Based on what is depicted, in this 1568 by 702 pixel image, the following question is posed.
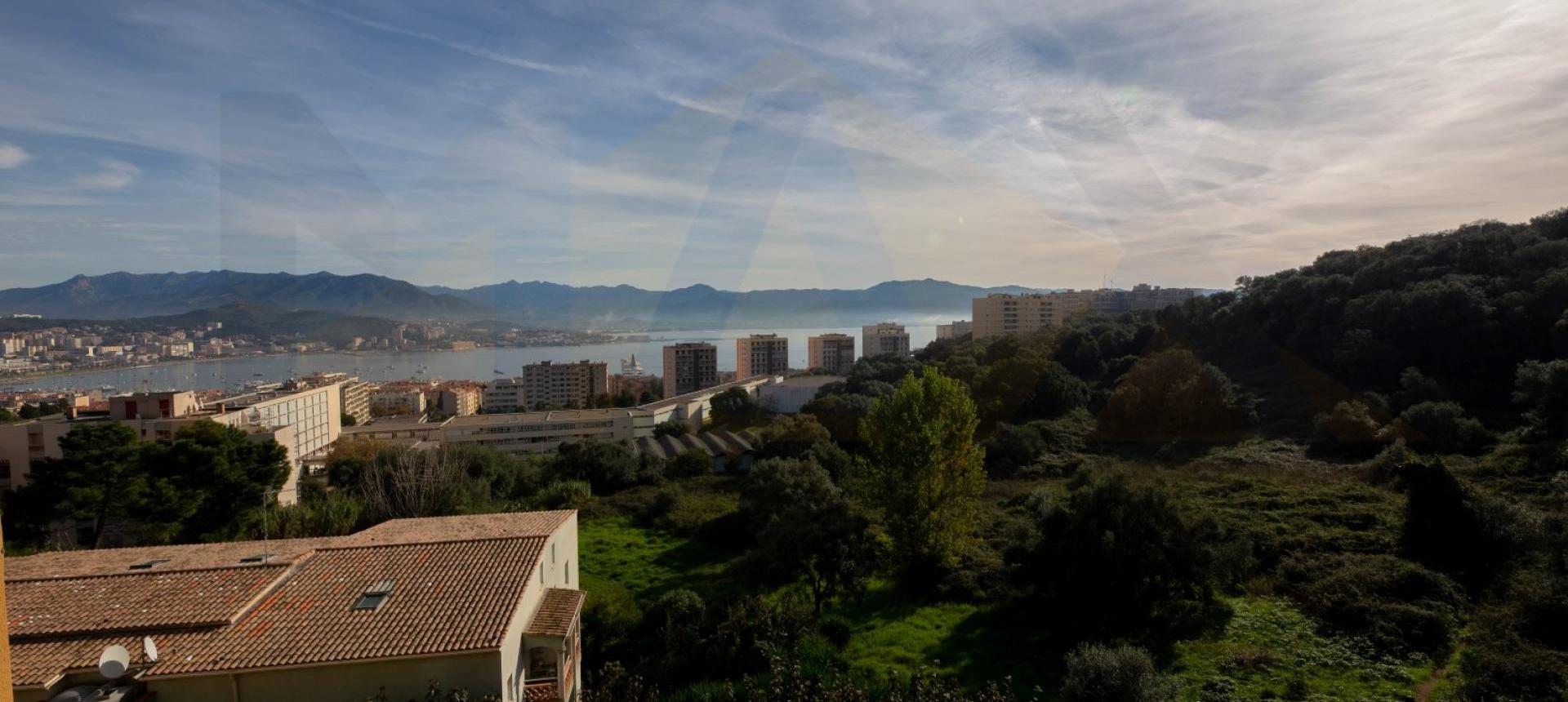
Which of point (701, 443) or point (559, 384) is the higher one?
point (559, 384)

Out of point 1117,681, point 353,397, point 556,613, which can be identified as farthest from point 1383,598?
point 353,397

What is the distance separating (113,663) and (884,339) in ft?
191

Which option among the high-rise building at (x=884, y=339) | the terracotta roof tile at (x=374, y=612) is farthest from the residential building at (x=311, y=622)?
the high-rise building at (x=884, y=339)

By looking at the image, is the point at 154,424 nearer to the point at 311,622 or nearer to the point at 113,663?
the point at 311,622

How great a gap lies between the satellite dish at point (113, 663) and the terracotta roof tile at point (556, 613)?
2721mm

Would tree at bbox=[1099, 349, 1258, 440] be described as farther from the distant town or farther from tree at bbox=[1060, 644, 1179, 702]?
the distant town

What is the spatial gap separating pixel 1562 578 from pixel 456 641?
10186 mm

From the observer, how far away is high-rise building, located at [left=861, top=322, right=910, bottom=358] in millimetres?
61781

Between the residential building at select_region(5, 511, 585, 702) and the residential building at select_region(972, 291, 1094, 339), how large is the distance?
51.5 metres

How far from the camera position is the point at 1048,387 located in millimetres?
23047

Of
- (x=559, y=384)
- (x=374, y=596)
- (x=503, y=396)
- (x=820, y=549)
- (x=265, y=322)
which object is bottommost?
(x=503, y=396)

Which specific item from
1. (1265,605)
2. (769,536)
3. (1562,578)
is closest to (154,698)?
(769,536)

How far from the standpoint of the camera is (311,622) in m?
5.98

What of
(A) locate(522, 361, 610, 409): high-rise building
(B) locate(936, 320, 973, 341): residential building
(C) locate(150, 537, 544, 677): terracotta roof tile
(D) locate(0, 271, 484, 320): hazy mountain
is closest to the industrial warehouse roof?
(C) locate(150, 537, 544, 677): terracotta roof tile
